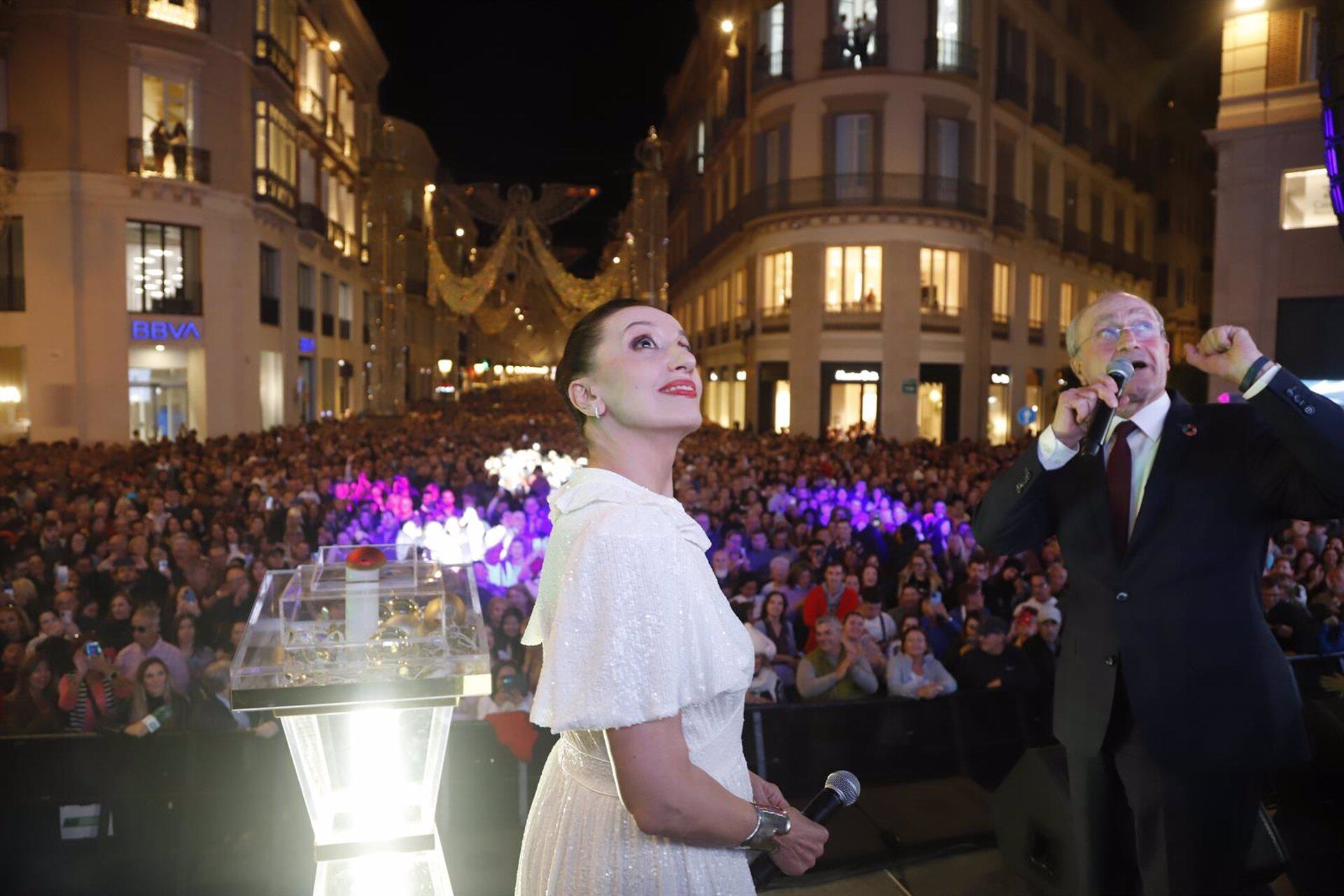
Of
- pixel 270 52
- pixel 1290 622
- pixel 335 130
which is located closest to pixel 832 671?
pixel 1290 622

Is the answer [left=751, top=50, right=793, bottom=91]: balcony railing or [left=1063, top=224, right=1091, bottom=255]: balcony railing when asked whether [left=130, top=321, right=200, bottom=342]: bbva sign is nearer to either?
[left=751, top=50, right=793, bottom=91]: balcony railing

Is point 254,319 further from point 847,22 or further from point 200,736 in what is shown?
point 200,736

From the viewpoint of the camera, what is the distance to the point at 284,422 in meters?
29.9

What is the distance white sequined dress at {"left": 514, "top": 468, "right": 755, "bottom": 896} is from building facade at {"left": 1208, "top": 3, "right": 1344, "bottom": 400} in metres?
19.4

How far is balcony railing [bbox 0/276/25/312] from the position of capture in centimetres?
2275

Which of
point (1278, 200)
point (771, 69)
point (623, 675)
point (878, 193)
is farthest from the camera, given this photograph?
point (771, 69)

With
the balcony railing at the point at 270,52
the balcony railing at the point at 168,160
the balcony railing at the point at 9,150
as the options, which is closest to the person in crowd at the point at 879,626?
the balcony railing at the point at 168,160

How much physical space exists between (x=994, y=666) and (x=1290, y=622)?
7.58ft

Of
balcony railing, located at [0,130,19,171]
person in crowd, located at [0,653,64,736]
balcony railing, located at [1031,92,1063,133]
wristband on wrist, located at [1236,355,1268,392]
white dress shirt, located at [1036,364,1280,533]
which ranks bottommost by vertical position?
person in crowd, located at [0,653,64,736]

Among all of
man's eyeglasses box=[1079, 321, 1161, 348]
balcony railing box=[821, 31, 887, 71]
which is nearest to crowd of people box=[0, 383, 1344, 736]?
man's eyeglasses box=[1079, 321, 1161, 348]

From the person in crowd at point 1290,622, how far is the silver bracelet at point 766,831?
6412mm

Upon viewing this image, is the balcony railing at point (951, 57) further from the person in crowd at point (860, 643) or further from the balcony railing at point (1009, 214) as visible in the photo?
the person in crowd at point (860, 643)

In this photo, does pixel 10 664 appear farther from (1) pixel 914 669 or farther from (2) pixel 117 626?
(1) pixel 914 669

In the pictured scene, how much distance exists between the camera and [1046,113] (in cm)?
3058
